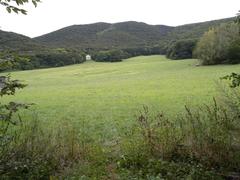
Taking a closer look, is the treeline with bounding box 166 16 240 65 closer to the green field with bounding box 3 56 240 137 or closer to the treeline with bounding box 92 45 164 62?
the green field with bounding box 3 56 240 137

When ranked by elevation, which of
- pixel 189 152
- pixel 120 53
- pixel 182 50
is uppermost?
pixel 189 152

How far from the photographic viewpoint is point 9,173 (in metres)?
7.40

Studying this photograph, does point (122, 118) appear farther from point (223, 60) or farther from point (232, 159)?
point (223, 60)

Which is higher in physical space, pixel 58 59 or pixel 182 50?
pixel 182 50

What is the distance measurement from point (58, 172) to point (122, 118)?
10.7 m

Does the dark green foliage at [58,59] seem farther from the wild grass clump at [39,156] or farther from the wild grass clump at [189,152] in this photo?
the wild grass clump at [189,152]

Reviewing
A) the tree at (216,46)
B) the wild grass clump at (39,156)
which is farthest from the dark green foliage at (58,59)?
the wild grass clump at (39,156)

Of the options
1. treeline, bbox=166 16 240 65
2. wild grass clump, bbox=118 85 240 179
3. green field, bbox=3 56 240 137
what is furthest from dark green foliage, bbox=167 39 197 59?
wild grass clump, bbox=118 85 240 179

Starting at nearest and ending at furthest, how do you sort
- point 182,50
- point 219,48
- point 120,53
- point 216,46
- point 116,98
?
point 116,98 < point 219,48 < point 216,46 < point 182,50 < point 120,53

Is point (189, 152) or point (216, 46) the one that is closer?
point (189, 152)

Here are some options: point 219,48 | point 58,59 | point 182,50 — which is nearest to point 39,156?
point 219,48

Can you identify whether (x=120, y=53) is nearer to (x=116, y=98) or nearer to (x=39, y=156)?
(x=116, y=98)

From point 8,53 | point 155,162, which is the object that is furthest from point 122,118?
point 8,53

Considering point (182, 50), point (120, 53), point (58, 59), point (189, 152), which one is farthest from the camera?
point (120, 53)
